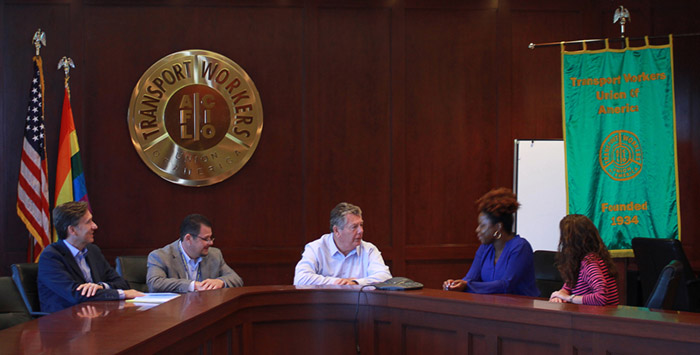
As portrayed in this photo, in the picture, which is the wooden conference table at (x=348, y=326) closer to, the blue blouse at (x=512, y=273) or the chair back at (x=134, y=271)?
the blue blouse at (x=512, y=273)

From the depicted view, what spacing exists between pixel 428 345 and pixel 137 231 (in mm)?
3441

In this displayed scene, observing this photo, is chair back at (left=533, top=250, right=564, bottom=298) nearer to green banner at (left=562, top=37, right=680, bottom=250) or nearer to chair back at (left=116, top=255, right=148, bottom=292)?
green banner at (left=562, top=37, right=680, bottom=250)

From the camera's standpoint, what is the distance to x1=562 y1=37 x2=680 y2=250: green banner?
219 inches

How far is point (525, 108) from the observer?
6.25 meters

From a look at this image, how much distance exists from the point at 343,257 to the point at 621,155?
107 inches

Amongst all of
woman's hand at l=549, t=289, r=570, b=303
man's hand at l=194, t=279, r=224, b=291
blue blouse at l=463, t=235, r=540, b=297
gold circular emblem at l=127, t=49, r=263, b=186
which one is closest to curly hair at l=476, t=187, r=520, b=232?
blue blouse at l=463, t=235, r=540, b=297

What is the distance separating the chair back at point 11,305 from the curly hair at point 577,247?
2644mm

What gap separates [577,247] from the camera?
339cm

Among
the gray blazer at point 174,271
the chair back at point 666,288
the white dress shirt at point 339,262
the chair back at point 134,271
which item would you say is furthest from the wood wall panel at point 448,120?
the chair back at point 666,288

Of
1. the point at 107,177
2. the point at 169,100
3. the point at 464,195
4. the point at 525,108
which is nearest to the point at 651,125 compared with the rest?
the point at 525,108

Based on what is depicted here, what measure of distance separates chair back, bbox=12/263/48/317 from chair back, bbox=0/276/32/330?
113 mm

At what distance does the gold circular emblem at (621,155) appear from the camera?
5.61 metres

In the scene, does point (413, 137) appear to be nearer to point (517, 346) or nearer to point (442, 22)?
point (442, 22)

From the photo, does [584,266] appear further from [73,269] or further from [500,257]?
[73,269]
